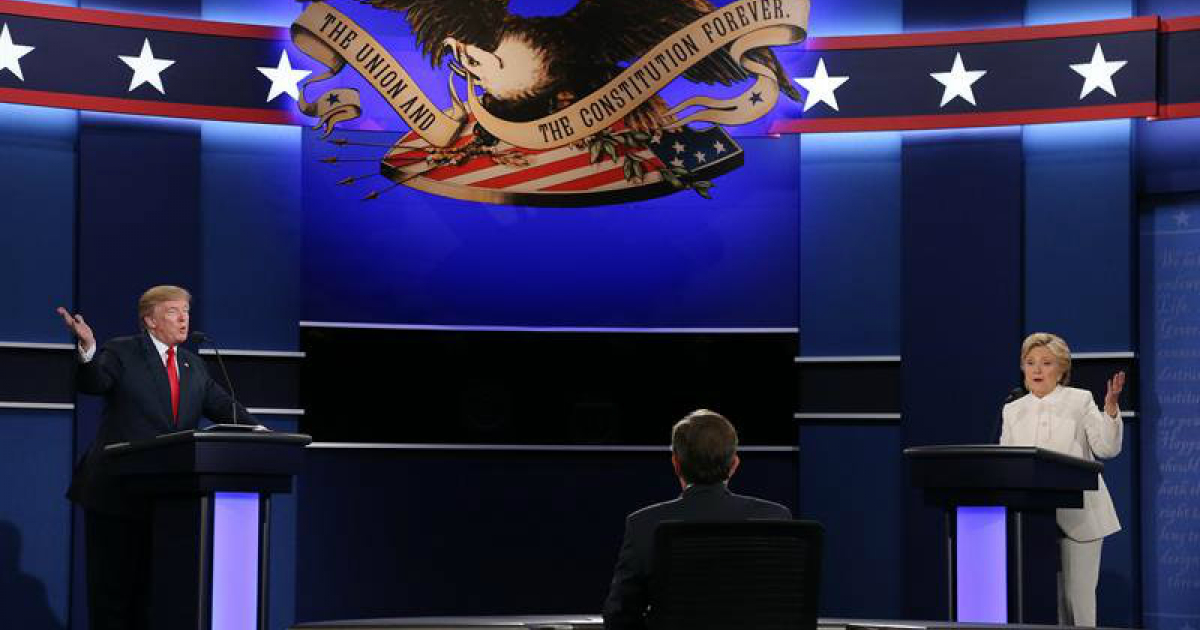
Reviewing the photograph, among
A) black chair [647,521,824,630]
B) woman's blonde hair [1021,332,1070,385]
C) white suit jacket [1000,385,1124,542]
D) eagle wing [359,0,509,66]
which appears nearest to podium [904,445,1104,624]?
white suit jacket [1000,385,1124,542]

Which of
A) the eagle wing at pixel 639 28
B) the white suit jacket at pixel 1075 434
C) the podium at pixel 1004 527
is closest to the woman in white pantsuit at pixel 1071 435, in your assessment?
the white suit jacket at pixel 1075 434

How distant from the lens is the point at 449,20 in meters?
6.70

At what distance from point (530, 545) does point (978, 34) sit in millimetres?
2964

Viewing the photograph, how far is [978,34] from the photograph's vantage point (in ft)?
21.5

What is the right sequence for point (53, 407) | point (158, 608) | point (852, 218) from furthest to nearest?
point (852, 218), point (53, 407), point (158, 608)

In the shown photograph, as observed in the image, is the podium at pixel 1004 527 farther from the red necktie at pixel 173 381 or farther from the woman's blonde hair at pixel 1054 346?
the red necktie at pixel 173 381

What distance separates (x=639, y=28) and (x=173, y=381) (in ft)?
9.15

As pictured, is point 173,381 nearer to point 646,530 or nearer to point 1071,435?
point 646,530

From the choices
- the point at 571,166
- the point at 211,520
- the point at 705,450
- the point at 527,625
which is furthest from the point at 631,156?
the point at 705,450

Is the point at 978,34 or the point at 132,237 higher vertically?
the point at 978,34

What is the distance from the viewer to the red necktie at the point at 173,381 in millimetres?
4938

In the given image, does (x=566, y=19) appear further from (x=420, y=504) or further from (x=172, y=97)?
(x=420, y=504)

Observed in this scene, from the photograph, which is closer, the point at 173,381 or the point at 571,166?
the point at 173,381

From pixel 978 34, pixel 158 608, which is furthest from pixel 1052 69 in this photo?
pixel 158 608
